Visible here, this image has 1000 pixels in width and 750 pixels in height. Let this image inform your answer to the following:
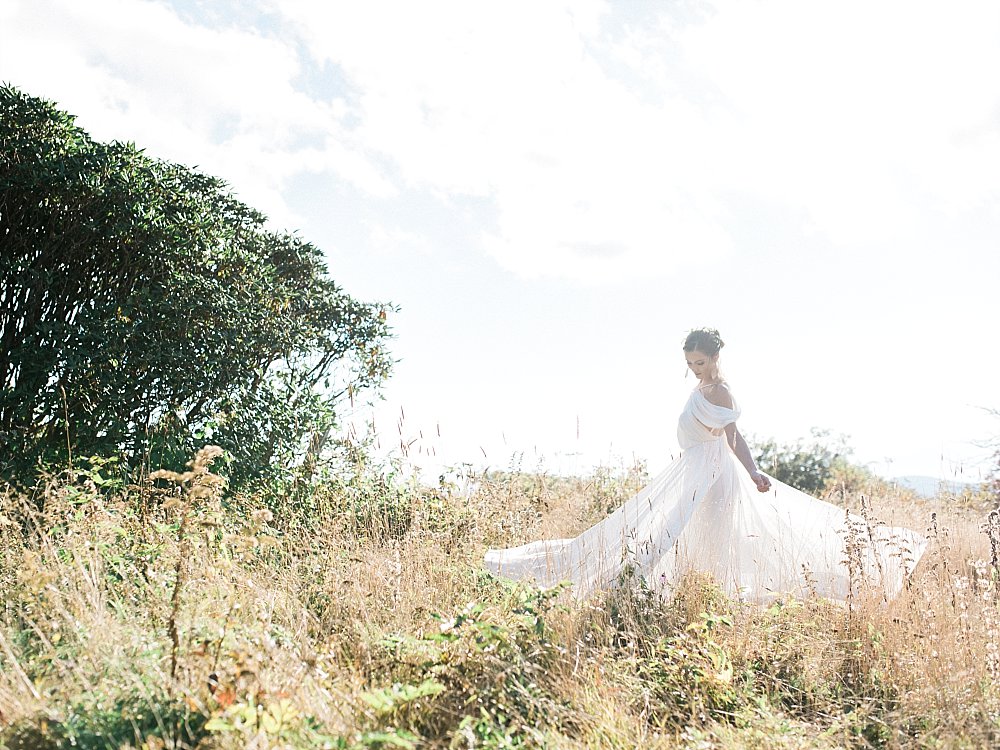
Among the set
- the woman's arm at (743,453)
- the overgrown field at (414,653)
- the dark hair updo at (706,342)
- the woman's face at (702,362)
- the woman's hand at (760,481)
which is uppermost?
the dark hair updo at (706,342)

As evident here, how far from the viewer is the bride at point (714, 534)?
5008 millimetres

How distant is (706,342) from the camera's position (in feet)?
18.9

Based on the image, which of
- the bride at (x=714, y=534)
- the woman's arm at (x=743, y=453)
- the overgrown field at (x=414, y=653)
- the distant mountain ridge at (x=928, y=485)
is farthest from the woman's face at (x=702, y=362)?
the distant mountain ridge at (x=928, y=485)

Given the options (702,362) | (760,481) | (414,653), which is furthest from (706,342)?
(414,653)

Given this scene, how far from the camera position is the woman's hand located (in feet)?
17.9

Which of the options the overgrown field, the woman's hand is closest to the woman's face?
the woman's hand

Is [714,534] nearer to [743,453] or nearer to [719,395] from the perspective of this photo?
[743,453]

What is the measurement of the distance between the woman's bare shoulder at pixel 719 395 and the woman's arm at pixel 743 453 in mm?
160

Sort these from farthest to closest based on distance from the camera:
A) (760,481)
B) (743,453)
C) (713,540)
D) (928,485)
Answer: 1. (928,485)
2. (743,453)
3. (760,481)
4. (713,540)

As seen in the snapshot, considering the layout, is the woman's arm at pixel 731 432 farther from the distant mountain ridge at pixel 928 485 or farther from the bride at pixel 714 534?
the distant mountain ridge at pixel 928 485

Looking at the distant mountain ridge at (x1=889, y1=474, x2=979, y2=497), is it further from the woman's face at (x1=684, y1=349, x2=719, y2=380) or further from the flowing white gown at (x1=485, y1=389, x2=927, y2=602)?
the woman's face at (x1=684, y1=349, x2=719, y2=380)

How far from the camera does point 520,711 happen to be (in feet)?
10.7

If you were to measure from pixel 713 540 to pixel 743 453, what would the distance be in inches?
28.6

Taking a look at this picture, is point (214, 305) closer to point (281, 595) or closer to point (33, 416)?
point (33, 416)
